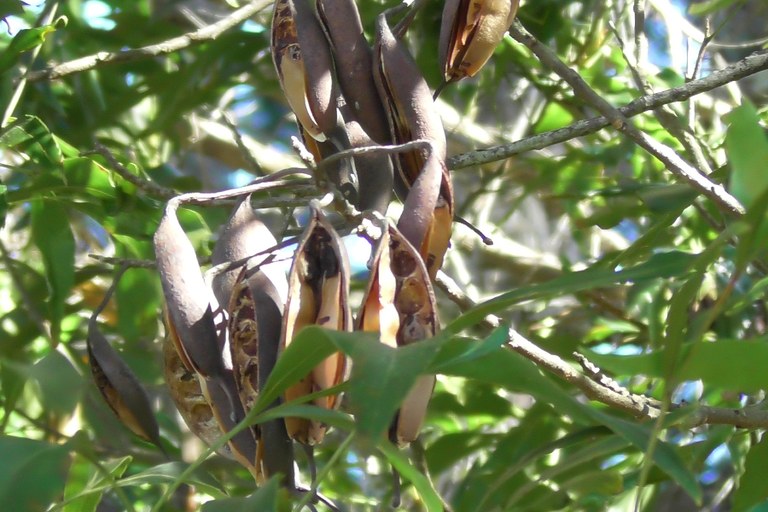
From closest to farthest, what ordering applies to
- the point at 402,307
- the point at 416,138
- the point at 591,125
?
the point at 402,307, the point at 416,138, the point at 591,125

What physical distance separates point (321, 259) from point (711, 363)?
227 mm

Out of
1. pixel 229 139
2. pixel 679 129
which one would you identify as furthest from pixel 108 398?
pixel 229 139

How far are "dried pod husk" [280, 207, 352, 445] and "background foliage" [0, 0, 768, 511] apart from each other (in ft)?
0.13

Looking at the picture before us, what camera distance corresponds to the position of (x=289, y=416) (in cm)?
64

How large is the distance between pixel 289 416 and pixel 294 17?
305mm

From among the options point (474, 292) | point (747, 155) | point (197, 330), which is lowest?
point (197, 330)

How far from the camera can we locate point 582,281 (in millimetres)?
592

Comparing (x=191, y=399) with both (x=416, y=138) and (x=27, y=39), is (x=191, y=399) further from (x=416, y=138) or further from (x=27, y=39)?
(x=27, y=39)

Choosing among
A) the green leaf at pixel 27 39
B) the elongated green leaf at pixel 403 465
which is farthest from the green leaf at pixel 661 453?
the green leaf at pixel 27 39

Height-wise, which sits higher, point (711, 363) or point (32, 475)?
point (711, 363)

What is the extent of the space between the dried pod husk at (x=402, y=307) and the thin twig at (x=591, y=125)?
244mm

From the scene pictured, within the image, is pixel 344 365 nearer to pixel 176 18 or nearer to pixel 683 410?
pixel 683 410

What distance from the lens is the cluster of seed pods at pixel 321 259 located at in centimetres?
63

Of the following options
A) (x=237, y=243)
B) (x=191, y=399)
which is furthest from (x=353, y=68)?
(x=191, y=399)
